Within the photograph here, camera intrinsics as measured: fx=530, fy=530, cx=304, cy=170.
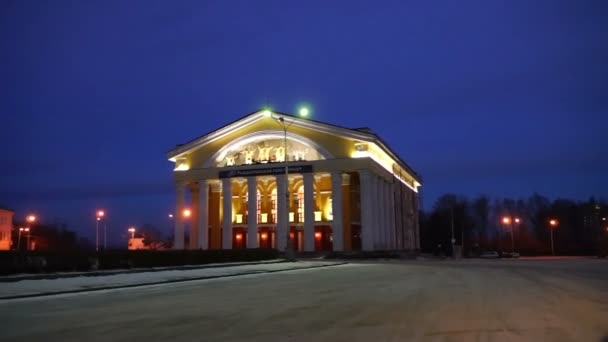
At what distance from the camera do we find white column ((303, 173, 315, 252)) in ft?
183

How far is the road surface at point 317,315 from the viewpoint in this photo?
329 inches

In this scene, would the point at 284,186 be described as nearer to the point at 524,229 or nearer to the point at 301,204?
the point at 301,204

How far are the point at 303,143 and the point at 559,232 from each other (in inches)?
2678

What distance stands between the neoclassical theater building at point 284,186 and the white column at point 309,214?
105 mm

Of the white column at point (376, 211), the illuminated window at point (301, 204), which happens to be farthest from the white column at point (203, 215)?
the white column at point (376, 211)

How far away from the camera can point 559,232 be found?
102812 millimetres

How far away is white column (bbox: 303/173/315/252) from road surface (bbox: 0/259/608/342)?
130ft

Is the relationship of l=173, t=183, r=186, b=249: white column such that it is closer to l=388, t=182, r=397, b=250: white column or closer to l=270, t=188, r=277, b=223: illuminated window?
l=270, t=188, r=277, b=223: illuminated window

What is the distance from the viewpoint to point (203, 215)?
6038 centimetres

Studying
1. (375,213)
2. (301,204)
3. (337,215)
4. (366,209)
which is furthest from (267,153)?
(375,213)

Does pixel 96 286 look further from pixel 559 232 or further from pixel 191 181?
pixel 559 232

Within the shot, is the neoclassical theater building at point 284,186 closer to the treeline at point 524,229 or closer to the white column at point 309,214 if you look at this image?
the white column at point 309,214

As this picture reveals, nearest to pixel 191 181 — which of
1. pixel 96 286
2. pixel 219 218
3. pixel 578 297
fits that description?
pixel 219 218

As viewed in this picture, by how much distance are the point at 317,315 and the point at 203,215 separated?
51.3m
